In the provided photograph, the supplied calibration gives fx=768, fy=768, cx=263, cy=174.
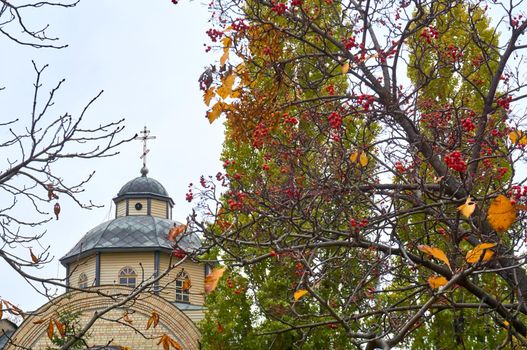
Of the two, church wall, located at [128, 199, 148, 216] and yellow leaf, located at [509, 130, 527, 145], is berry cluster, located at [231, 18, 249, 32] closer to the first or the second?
yellow leaf, located at [509, 130, 527, 145]

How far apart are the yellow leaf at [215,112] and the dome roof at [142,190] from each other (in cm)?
2776

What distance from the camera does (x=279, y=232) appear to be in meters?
9.63

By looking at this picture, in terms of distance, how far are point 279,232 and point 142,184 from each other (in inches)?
977

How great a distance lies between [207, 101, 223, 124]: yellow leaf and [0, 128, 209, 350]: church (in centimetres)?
1714

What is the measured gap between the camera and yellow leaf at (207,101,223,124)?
19.3 ft

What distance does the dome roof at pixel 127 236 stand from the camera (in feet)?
98.7

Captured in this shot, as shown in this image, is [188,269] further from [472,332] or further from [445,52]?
[445,52]

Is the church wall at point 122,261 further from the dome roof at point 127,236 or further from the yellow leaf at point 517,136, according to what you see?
the yellow leaf at point 517,136

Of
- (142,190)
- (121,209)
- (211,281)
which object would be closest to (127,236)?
(121,209)

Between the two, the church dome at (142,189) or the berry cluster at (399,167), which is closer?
the berry cluster at (399,167)

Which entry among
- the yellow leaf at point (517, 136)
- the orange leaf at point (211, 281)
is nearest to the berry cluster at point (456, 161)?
the yellow leaf at point (517, 136)

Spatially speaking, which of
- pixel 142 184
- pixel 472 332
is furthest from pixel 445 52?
pixel 142 184

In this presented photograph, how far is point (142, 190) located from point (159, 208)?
1083 mm

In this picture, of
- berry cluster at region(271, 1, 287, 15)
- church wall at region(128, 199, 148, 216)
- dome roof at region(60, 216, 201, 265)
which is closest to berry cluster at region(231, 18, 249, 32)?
berry cluster at region(271, 1, 287, 15)
